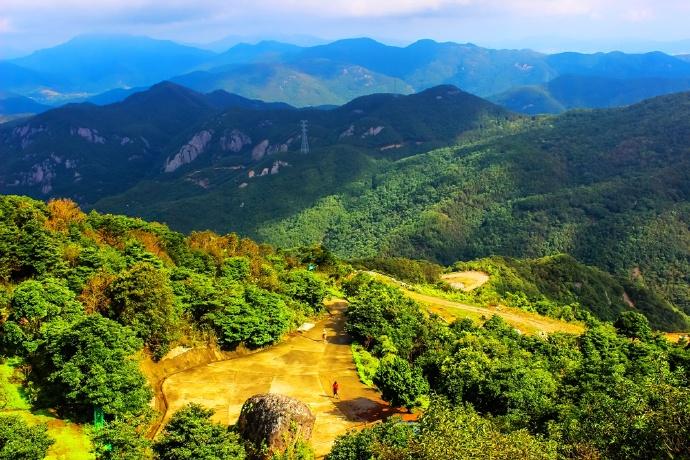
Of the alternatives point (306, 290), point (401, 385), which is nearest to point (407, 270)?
point (306, 290)

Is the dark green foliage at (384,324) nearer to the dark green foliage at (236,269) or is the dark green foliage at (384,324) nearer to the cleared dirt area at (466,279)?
the dark green foliage at (236,269)

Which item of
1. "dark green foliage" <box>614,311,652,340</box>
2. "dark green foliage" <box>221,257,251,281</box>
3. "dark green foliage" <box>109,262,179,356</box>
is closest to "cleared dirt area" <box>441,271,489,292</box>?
"dark green foliage" <box>614,311,652,340</box>

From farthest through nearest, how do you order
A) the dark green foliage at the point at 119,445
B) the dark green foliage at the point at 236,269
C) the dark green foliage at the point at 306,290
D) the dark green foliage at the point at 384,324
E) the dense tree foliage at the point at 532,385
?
the dark green foliage at the point at 236,269, the dark green foliage at the point at 306,290, the dark green foliage at the point at 384,324, the dark green foliage at the point at 119,445, the dense tree foliage at the point at 532,385

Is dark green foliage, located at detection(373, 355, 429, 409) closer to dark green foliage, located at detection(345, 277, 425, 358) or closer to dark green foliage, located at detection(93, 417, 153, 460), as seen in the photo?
dark green foliage, located at detection(345, 277, 425, 358)

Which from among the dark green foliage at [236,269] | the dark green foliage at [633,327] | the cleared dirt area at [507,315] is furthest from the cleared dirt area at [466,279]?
the dark green foliage at [236,269]

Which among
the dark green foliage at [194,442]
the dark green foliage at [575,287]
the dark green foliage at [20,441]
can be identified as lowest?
the dark green foliage at [575,287]

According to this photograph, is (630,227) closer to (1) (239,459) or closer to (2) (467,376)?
(2) (467,376)

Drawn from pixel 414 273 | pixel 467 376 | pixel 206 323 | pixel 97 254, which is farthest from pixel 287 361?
pixel 414 273
